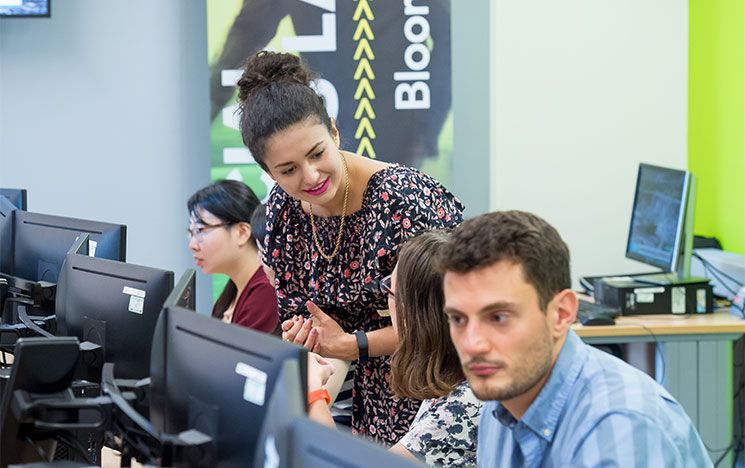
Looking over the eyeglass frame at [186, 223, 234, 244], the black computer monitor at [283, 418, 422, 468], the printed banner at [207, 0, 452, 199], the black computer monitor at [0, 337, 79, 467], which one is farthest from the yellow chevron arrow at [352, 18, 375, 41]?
the black computer monitor at [283, 418, 422, 468]

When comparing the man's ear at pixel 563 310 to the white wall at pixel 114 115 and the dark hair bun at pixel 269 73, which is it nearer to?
the dark hair bun at pixel 269 73

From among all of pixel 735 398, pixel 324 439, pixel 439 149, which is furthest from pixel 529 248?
pixel 439 149

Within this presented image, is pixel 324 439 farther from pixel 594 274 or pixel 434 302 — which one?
pixel 594 274

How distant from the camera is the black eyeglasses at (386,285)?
89.7 inches

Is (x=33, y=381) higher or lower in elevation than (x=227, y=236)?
lower

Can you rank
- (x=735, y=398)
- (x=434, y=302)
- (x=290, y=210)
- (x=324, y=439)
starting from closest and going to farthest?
1. (x=324, y=439)
2. (x=434, y=302)
3. (x=290, y=210)
4. (x=735, y=398)

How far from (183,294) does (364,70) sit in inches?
118

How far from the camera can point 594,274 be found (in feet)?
16.1

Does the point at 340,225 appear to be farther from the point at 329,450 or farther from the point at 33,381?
the point at 329,450

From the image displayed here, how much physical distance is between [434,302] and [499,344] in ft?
1.58

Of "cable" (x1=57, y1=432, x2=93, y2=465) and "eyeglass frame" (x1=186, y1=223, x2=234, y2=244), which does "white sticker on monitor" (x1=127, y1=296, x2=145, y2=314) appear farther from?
"eyeglass frame" (x1=186, y1=223, x2=234, y2=244)

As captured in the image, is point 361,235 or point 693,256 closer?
point 361,235

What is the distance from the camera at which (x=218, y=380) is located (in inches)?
61.0

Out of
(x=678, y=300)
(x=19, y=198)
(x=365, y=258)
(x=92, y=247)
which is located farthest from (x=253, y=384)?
(x=678, y=300)
